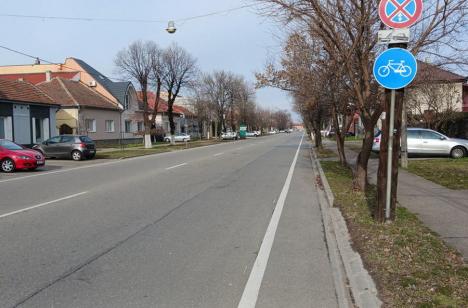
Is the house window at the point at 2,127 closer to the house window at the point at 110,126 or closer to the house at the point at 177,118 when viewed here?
the house window at the point at 110,126

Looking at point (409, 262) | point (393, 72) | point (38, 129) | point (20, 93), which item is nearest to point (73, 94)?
point (38, 129)

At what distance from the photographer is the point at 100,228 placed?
26.7 feet

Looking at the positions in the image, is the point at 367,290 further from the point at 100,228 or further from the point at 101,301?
the point at 100,228

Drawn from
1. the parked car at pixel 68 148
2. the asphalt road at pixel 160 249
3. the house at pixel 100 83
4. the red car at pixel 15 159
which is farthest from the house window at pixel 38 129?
the asphalt road at pixel 160 249

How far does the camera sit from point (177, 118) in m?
89.1

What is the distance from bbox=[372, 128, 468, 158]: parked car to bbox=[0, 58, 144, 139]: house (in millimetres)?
37673

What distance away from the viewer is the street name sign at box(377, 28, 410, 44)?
7.50 metres

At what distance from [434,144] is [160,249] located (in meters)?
20.2

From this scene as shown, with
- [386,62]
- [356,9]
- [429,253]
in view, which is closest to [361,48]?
[356,9]

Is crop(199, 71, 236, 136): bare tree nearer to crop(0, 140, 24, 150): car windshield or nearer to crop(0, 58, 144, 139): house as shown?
crop(0, 58, 144, 139): house

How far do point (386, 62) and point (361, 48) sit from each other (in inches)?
131

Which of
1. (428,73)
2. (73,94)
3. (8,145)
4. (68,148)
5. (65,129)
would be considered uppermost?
(73,94)

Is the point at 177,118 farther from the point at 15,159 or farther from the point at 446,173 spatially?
the point at 446,173

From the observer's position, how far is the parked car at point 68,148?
28406 millimetres
